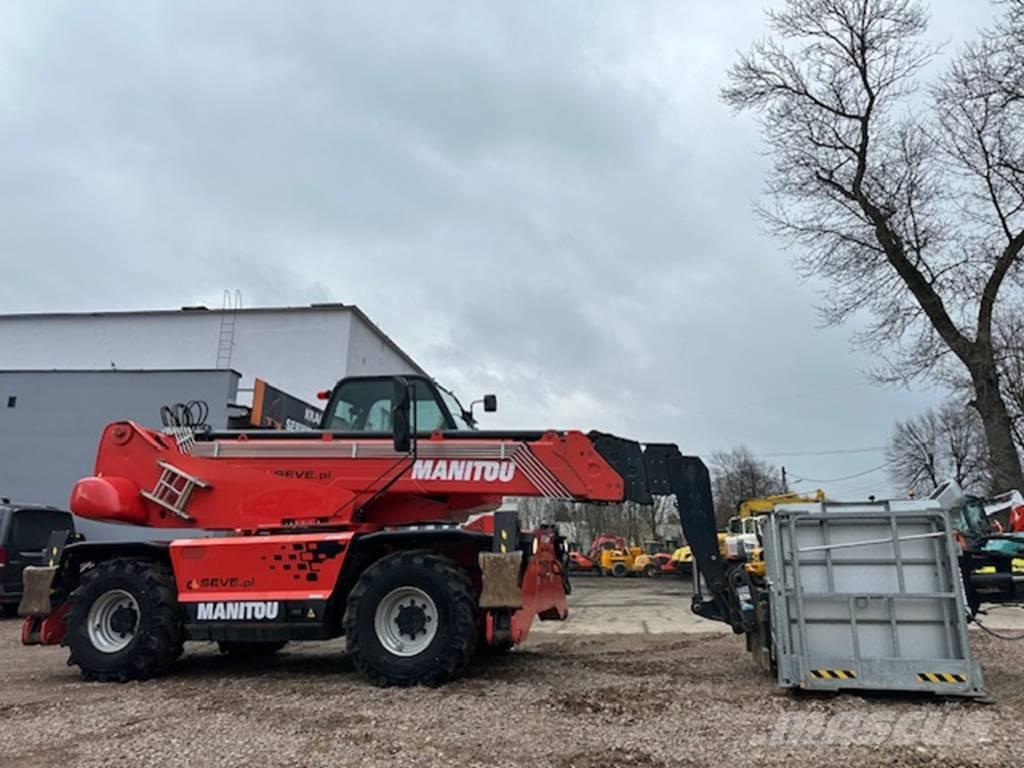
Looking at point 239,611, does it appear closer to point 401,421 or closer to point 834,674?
point 401,421

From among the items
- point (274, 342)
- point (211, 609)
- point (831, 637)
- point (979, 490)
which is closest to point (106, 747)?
point (211, 609)

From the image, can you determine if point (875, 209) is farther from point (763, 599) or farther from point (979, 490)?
point (979, 490)

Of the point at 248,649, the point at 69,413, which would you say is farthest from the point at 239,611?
the point at 69,413

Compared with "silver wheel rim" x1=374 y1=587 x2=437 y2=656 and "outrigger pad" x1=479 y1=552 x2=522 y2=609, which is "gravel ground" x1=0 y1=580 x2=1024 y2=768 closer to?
"silver wheel rim" x1=374 y1=587 x2=437 y2=656

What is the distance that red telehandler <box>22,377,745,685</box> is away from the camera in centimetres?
637

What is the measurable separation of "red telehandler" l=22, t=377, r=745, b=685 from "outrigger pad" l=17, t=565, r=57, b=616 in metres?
0.02

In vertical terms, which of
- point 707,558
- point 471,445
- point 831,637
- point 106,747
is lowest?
point 106,747

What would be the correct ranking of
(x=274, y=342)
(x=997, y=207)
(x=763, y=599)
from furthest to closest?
(x=274, y=342)
(x=997, y=207)
(x=763, y=599)

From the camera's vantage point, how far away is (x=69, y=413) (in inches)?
752

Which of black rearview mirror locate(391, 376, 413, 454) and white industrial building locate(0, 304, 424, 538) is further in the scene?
white industrial building locate(0, 304, 424, 538)

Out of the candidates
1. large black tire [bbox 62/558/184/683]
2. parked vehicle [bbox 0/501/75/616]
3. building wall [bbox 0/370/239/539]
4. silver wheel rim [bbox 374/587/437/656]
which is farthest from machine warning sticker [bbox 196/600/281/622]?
building wall [bbox 0/370/239/539]

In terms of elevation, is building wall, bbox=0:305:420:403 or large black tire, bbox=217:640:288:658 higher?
building wall, bbox=0:305:420:403

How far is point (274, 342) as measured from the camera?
25750mm

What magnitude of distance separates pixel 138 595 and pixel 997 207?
19.5 m
